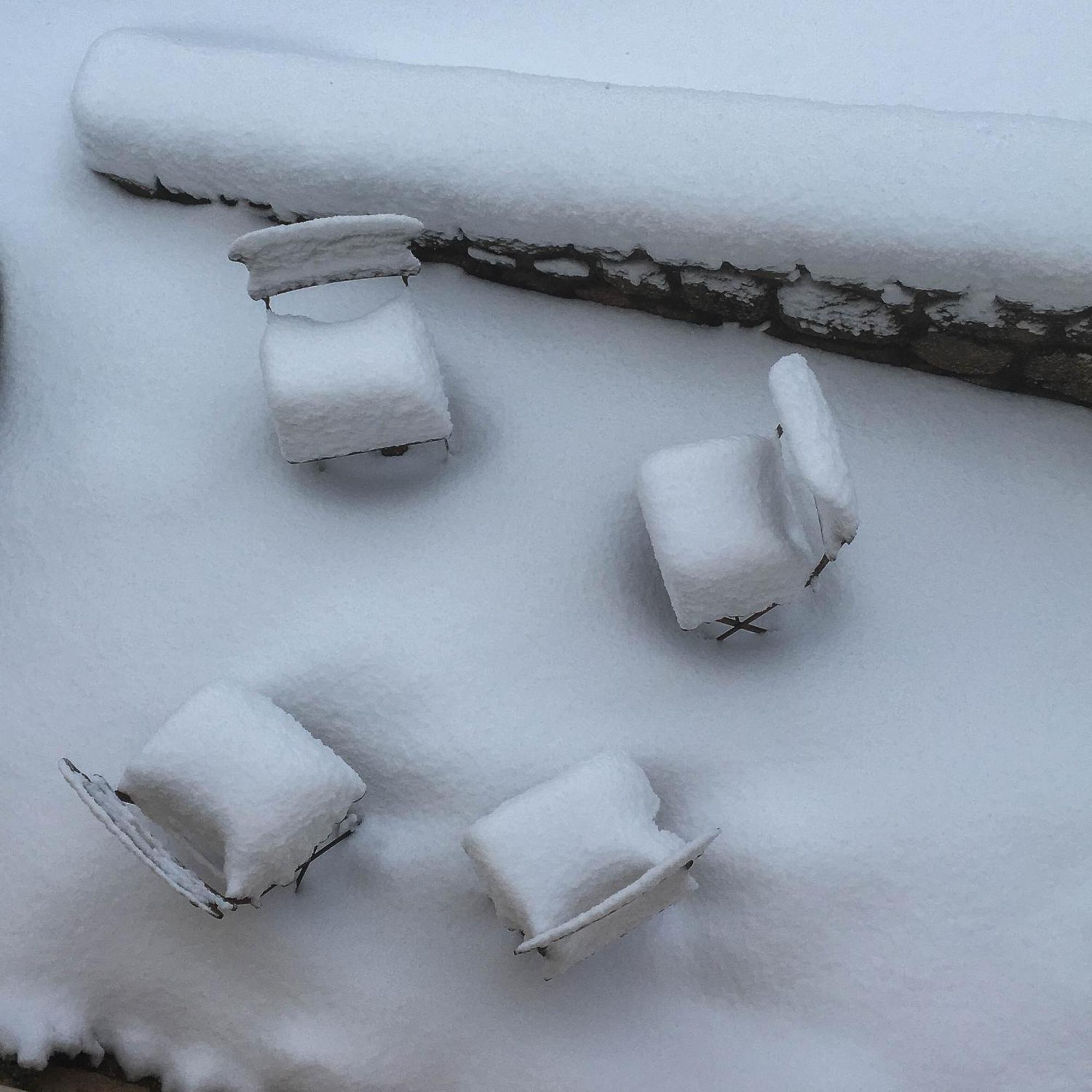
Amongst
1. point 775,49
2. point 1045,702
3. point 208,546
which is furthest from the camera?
point 775,49

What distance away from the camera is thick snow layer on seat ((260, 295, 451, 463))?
1.94 metres

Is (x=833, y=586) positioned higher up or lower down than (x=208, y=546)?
higher up

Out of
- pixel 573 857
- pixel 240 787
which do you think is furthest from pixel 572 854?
pixel 240 787

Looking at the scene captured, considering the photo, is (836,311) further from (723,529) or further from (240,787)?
(240,787)

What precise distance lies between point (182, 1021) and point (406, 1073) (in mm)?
494

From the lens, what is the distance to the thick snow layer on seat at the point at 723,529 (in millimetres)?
1807

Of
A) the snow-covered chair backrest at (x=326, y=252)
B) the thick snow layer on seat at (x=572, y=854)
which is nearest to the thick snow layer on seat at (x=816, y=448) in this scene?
the thick snow layer on seat at (x=572, y=854)

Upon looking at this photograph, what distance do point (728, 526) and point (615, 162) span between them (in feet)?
2.97

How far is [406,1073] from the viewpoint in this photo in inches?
74.9

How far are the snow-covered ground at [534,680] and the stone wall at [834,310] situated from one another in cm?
6

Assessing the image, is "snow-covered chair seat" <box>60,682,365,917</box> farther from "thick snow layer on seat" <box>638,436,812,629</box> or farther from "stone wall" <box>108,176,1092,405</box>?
"stone wall" <box>108,176,1092,405</box>

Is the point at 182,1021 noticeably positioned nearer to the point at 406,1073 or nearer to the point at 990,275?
the point at 406,1073

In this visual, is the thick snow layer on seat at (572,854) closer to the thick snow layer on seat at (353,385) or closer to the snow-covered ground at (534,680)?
the snow-covered ground at (534,680)

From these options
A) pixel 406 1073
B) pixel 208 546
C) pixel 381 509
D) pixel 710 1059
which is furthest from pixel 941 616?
pixel 208 546
